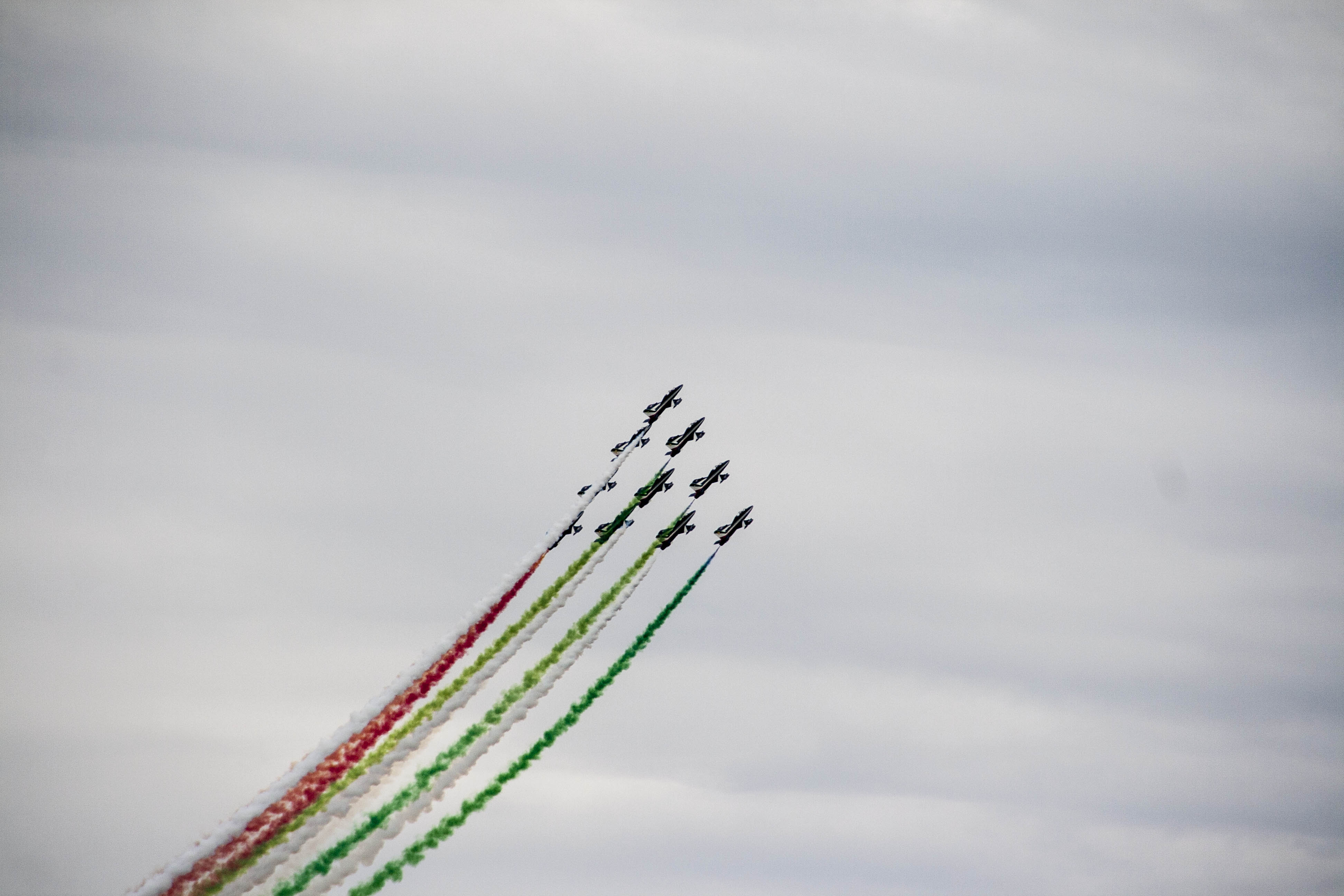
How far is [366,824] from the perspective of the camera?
121812mm

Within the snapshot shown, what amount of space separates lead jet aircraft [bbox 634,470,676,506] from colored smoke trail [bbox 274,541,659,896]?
8.65 metres

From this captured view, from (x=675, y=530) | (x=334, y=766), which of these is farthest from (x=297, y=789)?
(x=675, y=530)

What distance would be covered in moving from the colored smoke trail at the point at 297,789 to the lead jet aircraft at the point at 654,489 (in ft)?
29.5

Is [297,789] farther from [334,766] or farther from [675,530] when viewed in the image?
[675,530]

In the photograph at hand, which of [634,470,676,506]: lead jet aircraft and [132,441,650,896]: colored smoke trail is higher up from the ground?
[634,470,676,506]: lead jet aircraft

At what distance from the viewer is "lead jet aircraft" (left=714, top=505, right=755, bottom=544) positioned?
138m

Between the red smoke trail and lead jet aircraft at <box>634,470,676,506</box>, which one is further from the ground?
lead jet aircraft at <box>634,470,676,506</box>

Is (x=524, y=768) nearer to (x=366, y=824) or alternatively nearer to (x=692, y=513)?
(x=366, y=824)

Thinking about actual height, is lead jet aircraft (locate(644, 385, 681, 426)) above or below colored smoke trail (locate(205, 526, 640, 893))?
above

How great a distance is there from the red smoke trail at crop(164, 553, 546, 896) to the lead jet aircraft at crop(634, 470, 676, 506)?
9.30 m

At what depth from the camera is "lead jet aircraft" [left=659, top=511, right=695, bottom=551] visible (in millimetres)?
136000

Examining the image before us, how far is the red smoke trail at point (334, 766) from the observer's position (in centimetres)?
11925

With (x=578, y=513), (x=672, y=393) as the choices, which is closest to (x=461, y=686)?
(x=578, y=513)

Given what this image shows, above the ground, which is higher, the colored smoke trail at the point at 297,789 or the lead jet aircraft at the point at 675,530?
the lead jet aircraft at the point at 675,530
